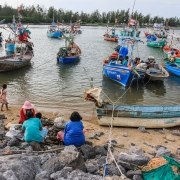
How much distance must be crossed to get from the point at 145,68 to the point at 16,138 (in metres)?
11.4

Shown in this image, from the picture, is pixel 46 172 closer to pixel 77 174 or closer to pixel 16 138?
pixel 77 174

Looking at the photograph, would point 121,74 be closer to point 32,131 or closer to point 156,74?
point 156,74

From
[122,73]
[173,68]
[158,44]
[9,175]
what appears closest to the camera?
[9,175]

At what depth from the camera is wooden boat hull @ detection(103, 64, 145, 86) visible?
15763 millimetres

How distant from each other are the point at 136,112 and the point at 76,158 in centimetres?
435

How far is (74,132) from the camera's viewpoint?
7008mm

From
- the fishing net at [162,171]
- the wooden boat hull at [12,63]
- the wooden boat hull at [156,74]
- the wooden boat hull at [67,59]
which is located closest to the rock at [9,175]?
the fishing net at [162,171]

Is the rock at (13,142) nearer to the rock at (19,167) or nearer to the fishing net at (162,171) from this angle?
the rock at (19,167)

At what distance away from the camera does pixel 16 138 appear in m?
7.25

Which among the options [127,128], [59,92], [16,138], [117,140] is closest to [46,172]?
[16,138]

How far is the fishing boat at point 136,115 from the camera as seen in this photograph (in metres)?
9.41

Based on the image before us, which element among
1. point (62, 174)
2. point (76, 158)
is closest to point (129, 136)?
point (76, 158)

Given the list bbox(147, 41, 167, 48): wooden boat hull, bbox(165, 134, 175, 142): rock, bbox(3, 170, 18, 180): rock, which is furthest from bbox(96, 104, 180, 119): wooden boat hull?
bbox(147, 41, 167, 48): wooden boat hull

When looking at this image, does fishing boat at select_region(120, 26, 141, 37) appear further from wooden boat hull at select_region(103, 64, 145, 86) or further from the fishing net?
the fishing net
